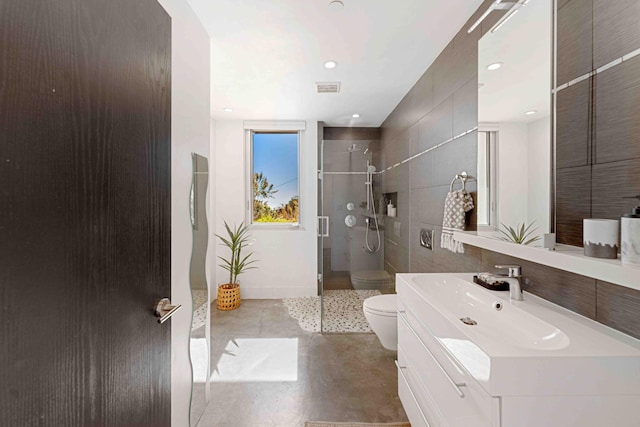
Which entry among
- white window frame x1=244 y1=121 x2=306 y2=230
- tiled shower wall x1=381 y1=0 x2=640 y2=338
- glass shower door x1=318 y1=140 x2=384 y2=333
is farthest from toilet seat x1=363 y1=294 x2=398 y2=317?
white window frame x1=244 y1=121 x2=306 y2=230

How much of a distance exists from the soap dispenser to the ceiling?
1.45 m

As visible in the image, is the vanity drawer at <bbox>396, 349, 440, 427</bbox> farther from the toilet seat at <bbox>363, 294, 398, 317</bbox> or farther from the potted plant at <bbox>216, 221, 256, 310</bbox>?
the potted plant at <bbox>216, 221, 256, 310</bbox>

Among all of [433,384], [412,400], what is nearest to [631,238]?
[433,384]

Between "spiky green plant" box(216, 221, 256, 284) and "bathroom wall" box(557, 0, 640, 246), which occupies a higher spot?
"bathroom wall" box(557, 0, 640, 246)

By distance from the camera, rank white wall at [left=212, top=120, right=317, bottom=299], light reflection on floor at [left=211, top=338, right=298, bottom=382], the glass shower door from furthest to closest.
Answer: white wall at [left=212, top=120, right=317, bottom=299], the glass shower door, light reflection on floor at [left=211, top=338, right=298, bottom=382]

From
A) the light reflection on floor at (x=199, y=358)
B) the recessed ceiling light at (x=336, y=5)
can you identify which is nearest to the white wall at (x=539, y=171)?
the recessed ceiling light at (x=336, y=5)

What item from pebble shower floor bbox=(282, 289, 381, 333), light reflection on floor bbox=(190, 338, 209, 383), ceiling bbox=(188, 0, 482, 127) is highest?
ceiling bbox=(188, 0, 482, 127)

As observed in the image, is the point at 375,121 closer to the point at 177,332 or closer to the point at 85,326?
the point at 177,332

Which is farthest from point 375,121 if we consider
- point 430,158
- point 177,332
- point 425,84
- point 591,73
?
point 177,332

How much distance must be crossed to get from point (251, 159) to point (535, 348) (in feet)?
11.7

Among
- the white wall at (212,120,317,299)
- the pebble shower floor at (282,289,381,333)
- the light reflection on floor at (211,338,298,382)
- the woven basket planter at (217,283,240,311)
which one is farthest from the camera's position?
the white wall at (212,120,317,299)

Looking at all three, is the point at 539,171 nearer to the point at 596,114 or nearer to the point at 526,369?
the point at 596,114

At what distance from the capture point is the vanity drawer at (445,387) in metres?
0.86

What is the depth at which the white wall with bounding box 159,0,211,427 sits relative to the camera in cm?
135
